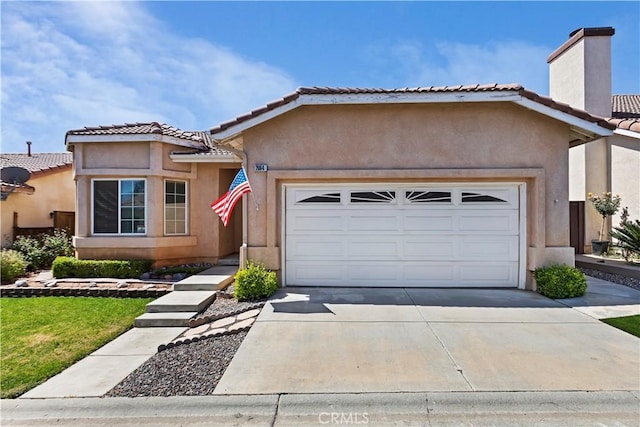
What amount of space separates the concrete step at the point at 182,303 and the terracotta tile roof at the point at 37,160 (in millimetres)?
12314

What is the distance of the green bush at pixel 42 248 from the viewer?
39.1ft

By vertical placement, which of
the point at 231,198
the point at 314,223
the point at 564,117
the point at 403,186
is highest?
the point at 564,117

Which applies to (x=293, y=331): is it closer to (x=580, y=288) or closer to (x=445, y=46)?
(x=580, y=288)

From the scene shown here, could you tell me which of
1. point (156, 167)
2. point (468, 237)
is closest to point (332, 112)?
point (468, 237)

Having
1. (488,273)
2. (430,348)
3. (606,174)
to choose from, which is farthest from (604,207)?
(430,348)

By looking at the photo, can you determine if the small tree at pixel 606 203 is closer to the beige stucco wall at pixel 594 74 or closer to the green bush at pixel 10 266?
the beige stucco wall at pixel 594 74

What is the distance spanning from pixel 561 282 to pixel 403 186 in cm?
426

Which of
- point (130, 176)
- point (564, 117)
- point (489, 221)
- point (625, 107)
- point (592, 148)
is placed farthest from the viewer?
point (625, 107)

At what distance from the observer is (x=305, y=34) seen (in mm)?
10484

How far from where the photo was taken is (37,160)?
1866cm

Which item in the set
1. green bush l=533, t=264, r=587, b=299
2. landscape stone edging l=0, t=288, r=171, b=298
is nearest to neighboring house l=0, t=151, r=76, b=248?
landscape stone edging l=0, t=288, r=171, b=298

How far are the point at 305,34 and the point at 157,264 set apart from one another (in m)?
8.85

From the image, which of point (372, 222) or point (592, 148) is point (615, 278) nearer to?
point (592, 148)

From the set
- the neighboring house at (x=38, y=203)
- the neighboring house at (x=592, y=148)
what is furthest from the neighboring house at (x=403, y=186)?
the neighboring house at (x=38, y=203)
